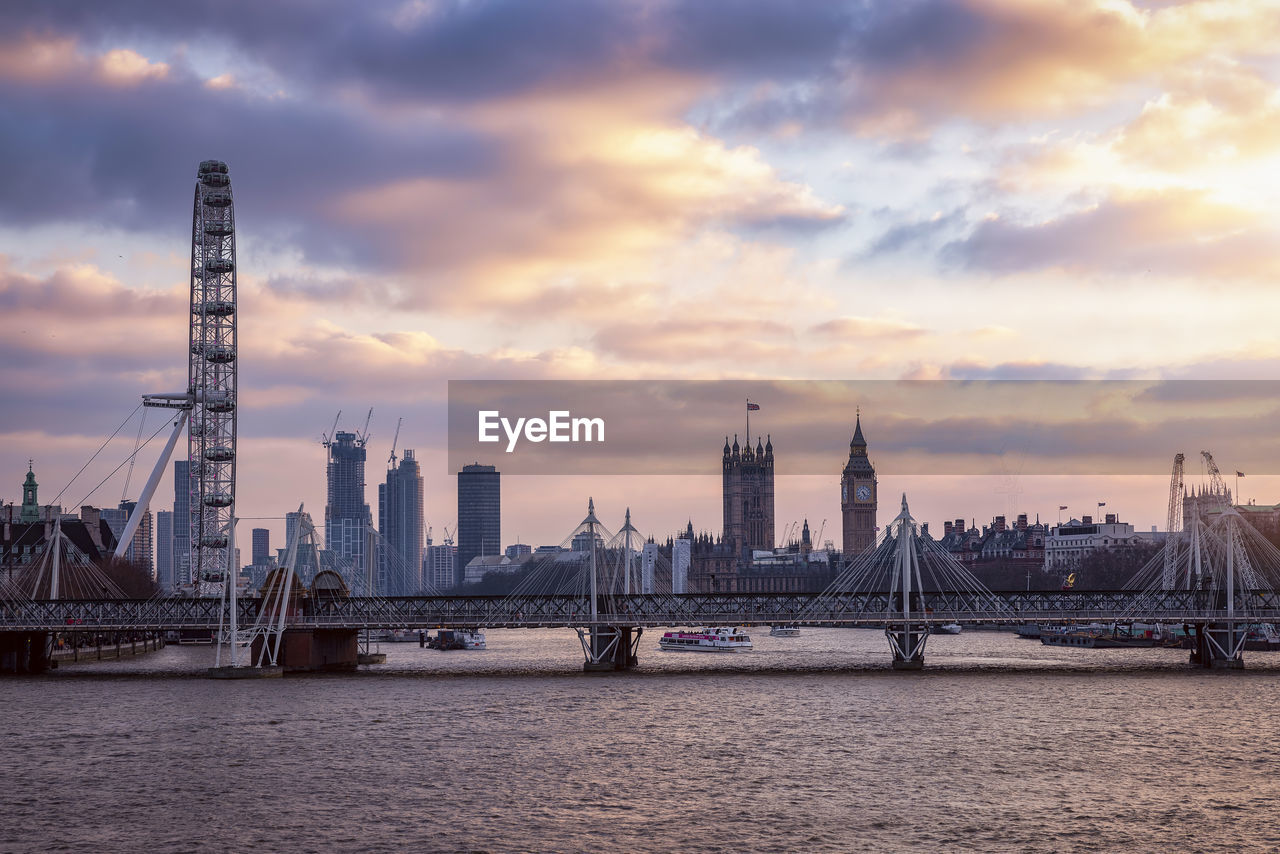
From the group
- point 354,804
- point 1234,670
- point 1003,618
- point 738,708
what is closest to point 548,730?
point 738,708

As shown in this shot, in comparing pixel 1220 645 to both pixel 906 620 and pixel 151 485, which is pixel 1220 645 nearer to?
pixel 906 620

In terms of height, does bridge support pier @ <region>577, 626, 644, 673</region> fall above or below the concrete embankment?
above

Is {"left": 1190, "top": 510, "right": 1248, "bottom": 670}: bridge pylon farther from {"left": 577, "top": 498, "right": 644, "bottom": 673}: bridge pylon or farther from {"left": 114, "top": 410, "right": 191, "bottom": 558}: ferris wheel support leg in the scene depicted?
{"left": 114, "top": 410, "right": 191, "bottom": 558}: ferris wheel support leg

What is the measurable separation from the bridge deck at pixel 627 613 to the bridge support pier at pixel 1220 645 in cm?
136

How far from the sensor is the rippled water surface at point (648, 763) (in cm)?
4781

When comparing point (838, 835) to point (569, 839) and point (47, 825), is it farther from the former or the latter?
point (47, 825)

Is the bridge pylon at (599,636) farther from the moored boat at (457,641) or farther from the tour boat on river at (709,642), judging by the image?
the moored boat at (457,641)

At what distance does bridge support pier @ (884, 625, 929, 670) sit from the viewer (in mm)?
107750

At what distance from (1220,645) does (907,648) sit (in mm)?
23700

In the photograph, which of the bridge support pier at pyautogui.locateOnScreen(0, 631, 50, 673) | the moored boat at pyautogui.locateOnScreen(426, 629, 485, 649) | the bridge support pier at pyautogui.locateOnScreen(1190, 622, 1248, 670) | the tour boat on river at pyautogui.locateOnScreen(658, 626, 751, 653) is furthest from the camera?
the moored boat at pyautogui.locateOnScreen(426, 629, 485, 649)

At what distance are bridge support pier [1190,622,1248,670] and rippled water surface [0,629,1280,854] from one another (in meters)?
4.52

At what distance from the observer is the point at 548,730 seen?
73.1 metres

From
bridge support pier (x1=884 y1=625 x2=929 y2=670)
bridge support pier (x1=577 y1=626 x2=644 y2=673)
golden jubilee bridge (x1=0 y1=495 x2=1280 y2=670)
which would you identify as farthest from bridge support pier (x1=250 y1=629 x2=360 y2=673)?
bridge support pier (x1=884 y1=625 x2=929 y2=670)

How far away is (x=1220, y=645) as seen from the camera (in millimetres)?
110875
